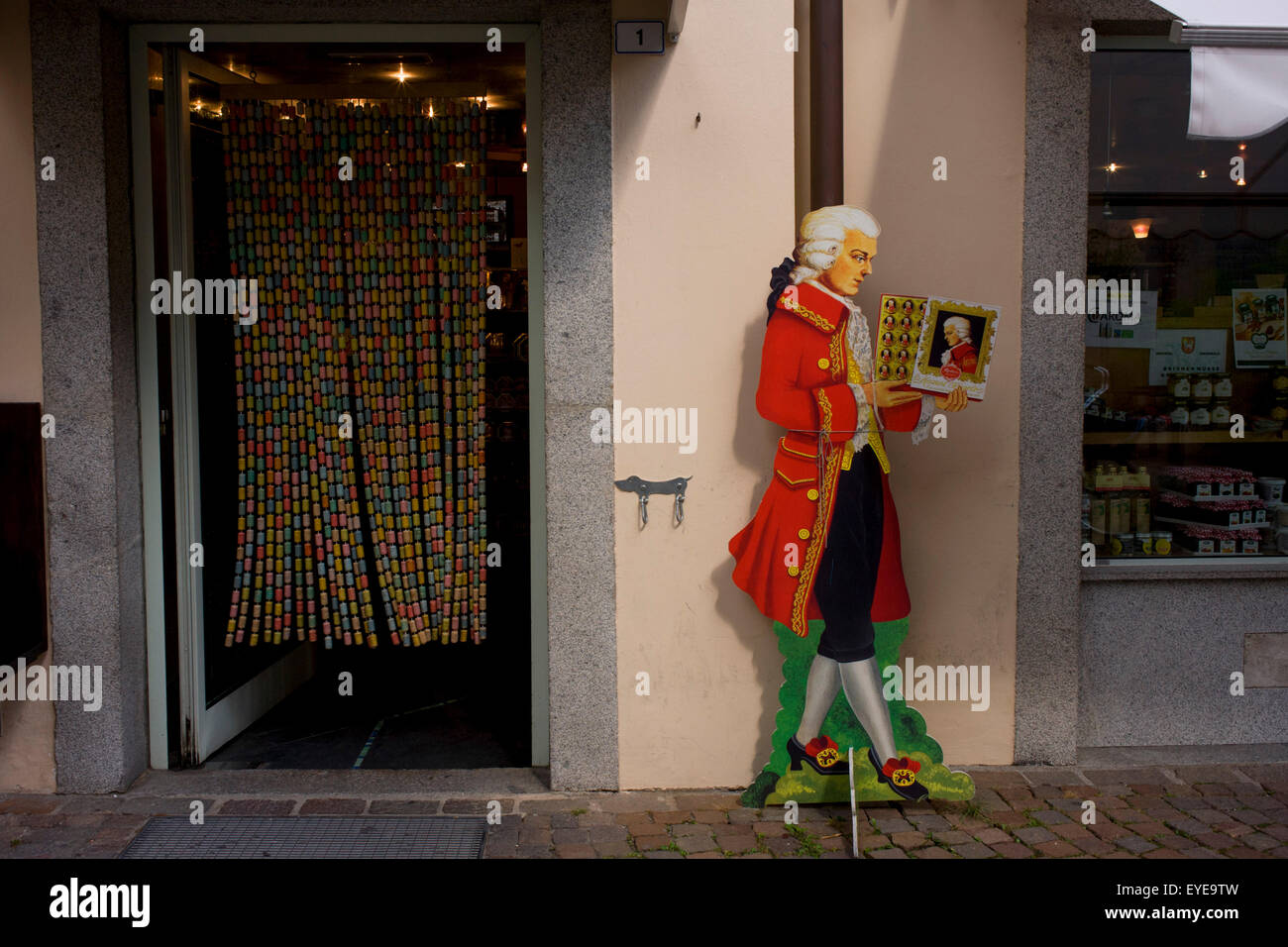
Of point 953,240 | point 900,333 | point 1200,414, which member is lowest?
point 1200,414

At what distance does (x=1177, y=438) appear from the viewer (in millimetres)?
5633

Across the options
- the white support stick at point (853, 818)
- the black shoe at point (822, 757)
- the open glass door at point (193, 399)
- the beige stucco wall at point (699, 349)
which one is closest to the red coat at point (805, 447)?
the beige stucco wall at point (699, 349)

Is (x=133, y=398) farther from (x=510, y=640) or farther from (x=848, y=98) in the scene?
(x=848, y=98)

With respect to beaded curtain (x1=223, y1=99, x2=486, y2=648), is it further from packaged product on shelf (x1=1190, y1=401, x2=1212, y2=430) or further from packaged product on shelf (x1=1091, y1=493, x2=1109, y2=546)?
packaged product on shelf (x1=1190, y1=401, x2=1212, y2=430)

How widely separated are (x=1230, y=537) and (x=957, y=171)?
7.38 ft

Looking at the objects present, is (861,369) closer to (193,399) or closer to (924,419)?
(924,419)

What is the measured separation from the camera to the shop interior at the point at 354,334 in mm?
5113

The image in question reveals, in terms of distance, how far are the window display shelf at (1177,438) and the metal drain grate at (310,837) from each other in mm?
3373

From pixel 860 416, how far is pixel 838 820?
1624 millimetres

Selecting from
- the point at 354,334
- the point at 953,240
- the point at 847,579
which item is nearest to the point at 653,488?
the point at 847,579

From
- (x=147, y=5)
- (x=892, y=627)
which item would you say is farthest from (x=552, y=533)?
(x=147, y=5)

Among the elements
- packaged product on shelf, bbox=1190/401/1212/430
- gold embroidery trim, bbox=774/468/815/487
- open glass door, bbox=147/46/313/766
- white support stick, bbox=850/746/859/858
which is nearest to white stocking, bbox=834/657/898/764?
white support stick, bbox=850/746/859/858

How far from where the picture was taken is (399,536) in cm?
525

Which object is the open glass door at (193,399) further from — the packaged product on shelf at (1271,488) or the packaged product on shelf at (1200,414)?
the packaged product on shelf at (1271,488)
